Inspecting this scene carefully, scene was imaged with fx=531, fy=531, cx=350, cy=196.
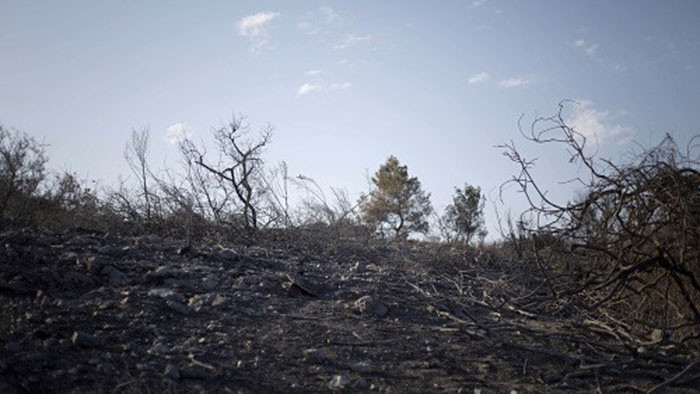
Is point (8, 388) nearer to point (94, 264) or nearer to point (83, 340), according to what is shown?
point (83, 340)

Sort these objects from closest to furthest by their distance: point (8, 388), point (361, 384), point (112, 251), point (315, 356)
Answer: point (8, 388) → point (361, 384) → point (315, 356) → point (112, 251)

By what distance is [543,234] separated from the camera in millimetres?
4504

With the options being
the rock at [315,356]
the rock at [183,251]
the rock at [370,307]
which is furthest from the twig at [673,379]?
the rock at [183,251]

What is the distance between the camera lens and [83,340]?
354cm

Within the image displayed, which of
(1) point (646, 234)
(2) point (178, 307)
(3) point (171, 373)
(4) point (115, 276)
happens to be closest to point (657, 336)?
(1) point (646, 234)

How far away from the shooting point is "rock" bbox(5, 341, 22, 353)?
10.9 feet

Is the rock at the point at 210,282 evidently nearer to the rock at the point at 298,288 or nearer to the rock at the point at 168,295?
the rock at the point at 168,295

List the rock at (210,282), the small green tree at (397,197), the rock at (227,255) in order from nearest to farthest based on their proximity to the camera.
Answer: the rock at (210,282), the rock at (227,255), the small green tree at (397,197)

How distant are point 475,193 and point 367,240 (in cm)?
1503

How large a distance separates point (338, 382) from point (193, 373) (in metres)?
0.89

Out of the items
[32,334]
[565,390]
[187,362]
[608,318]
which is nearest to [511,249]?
[608,318]

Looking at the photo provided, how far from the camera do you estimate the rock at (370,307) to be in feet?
15.5

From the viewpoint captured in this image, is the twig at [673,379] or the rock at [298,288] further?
the rock at [298,288]

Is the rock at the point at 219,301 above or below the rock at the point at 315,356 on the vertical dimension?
above
